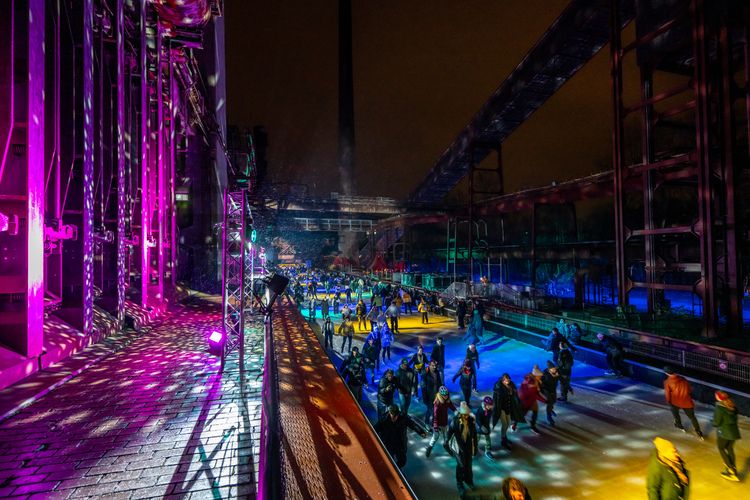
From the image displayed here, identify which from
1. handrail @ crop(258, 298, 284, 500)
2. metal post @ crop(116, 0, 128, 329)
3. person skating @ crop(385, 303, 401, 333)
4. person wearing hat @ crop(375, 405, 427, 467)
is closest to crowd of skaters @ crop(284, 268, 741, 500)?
person wearing hat @ crop(375, 405, 427, 467)

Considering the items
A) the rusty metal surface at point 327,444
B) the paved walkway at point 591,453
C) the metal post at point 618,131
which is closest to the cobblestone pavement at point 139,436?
the rusty metal surface at point 327,444

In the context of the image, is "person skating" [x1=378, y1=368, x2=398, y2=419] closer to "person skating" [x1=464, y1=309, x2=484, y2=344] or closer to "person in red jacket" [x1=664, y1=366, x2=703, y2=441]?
"person in red jacket" [x1=664, y1=366, x2=703, y2=441]

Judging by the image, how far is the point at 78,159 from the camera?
9609 mm

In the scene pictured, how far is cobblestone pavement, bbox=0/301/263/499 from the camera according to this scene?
4062mm

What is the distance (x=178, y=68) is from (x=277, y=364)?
1727 cm

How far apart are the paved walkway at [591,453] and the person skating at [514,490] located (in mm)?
137

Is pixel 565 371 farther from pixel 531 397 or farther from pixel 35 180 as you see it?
pixel 35 180

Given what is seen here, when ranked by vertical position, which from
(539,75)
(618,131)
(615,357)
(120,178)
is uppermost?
(539,75)

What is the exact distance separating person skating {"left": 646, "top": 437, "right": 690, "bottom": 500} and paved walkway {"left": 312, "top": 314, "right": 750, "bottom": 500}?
4.37ft

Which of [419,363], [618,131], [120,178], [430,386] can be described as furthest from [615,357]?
[120,178]

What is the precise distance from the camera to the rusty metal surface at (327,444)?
4383 mm

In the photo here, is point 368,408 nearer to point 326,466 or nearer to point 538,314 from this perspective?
point 326,466

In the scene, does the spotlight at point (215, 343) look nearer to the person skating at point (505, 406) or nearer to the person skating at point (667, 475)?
the person skating at point (505, 406)

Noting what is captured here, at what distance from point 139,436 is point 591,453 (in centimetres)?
737
